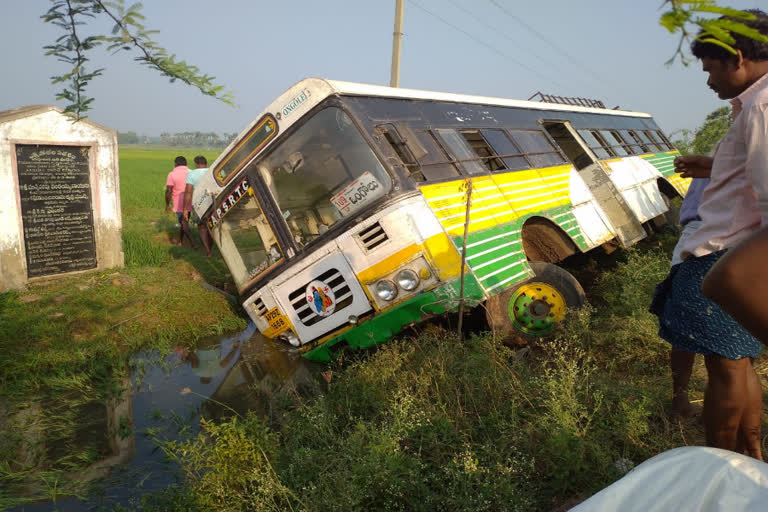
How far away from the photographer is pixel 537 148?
21.1ft

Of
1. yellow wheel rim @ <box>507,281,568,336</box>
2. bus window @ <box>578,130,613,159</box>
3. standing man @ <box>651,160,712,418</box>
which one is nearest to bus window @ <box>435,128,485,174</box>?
yellow wheel rim @ <box>507,281,568,336</box>

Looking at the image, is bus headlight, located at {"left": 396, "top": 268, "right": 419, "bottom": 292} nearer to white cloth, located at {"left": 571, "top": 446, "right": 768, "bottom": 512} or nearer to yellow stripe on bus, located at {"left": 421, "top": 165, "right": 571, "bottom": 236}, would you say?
yellow stripe on bus, located at {"left": 421, "top": 165, "right": 571, "bottom": 236}

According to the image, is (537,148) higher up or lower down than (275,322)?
higher up

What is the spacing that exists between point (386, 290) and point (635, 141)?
826 cm

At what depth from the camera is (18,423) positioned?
4.17 metres

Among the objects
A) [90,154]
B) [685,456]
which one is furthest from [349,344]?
[90,154]

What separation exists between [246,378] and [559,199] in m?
4.21

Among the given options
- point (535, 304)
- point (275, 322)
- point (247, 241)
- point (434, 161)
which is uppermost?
point (247, 241)

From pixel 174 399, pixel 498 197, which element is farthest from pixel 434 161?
pixel 174 399

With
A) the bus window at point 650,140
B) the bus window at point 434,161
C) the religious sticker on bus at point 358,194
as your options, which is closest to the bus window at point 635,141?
the bus window at point 650,140

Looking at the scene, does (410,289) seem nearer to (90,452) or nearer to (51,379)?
(90,452)

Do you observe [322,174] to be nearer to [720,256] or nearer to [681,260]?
[681,260]

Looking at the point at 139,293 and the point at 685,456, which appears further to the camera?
the point at 139,293

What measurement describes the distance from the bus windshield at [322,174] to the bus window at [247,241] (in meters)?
0.31
